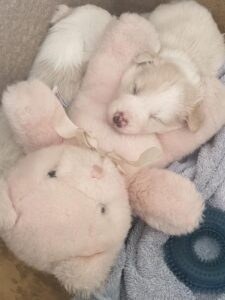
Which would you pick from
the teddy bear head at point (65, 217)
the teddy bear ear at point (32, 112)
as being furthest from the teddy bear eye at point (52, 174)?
the teddy bear ear at point (32, 112)

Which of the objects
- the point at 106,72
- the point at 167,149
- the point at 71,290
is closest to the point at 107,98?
the point at 106,72

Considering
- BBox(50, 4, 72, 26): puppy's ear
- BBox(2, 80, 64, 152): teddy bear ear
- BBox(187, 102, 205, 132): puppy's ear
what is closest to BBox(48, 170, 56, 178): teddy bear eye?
BBox(2, 80, 64, 152): teddy bear ear

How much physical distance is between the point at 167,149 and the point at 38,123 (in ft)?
1.18

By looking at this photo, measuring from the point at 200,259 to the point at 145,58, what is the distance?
54 cm

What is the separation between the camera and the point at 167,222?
1.18 metres

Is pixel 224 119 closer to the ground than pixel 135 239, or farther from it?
farther from it

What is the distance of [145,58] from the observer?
139 cm

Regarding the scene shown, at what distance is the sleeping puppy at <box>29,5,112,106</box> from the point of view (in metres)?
1.42

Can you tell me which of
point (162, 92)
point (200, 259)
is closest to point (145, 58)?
point (162, 92)

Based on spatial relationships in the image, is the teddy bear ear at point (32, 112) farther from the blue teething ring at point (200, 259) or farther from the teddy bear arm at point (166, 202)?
the blue teething ring at point (200, 259)

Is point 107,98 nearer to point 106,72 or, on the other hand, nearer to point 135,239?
A: point 106,72

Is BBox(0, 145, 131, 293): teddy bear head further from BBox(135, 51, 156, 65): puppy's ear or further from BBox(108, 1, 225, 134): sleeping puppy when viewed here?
BBox(135, 51, 156, 65): puppy's ear

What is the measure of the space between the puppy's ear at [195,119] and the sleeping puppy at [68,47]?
316mm

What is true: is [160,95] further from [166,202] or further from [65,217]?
[65,217]
